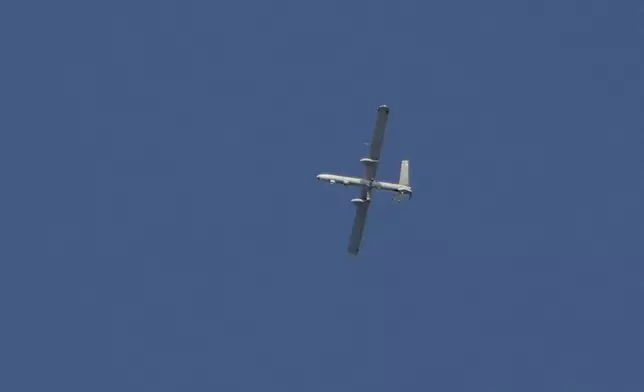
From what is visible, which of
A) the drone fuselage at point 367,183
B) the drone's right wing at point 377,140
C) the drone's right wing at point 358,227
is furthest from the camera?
the drone's right wing at point 358,227

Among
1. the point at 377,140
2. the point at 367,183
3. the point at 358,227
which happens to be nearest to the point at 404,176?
the point at 367,183

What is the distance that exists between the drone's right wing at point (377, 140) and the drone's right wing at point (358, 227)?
2716 mm

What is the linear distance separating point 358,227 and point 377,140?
8.43 metres

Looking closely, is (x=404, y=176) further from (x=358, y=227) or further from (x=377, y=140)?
(x=358, y=227)

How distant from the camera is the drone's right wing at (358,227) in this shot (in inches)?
3686

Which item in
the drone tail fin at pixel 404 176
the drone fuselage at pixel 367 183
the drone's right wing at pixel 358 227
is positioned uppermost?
the drone tail fin at pixel 404 176

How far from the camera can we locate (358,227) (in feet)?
312

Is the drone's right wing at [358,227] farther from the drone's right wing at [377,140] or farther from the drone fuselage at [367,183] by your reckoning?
the drone's right wing at [377,140]

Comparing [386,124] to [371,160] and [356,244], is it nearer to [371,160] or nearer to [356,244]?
[371,160]

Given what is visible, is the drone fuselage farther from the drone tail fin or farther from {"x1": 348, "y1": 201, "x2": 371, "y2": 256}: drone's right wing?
{"x1": 348, "y1": 201, "x2": 371, "y2": 256}: drone's right wing

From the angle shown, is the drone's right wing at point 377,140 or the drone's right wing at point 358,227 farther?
the drone's right wing at point 358,227

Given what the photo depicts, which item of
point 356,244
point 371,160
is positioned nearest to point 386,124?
point 371,160

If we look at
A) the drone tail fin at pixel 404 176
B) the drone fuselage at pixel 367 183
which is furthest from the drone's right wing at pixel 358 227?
the drone tail fin at pixel 404 176

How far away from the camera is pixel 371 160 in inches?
3573
